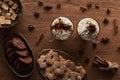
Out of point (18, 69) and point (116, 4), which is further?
point (116, 4)

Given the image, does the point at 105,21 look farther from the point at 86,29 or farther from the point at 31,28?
the point at 31,28

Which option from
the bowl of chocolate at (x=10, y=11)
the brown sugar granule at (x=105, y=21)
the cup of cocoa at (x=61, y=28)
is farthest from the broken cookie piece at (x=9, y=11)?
the brown sugar granule at (x=105, y=21)

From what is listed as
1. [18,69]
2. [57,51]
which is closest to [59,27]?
[57,51]

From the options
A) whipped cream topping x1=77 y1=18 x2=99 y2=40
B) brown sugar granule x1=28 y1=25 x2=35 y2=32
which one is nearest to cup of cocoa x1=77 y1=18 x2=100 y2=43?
whipped cream topping x1=77 y1=18 x2=99 y2=40

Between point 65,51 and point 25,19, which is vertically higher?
point 25,19

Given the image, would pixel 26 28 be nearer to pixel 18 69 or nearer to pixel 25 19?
pixel 25 19

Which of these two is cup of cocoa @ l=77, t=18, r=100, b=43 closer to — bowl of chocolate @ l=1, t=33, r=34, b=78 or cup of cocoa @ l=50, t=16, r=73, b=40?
cup of cocoa @ l=50, t=16, r=73, b=40
